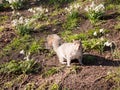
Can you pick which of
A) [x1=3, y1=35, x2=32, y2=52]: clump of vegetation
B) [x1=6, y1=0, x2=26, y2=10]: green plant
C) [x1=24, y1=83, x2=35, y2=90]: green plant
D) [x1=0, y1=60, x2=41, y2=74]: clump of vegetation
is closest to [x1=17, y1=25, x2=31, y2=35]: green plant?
[x1=3, y1=35, x2=32, y2=52]: clump of vegetation

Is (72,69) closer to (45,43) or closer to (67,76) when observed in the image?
(67,76)

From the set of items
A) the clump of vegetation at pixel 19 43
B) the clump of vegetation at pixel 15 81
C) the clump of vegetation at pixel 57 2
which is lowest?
the clump of vegetation at pixel 15 81

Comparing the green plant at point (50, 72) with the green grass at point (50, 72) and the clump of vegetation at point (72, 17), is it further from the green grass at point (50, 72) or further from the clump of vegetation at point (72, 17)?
the clump of vegetation at point (72, 17)

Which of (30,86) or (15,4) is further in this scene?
(15,4)

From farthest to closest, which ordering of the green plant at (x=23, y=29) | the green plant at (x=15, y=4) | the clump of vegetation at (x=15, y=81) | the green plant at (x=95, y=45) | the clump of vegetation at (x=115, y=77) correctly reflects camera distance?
1. the green plant at (x=15, y=4)
2. the green plant at (x=23, y=29)
3. the green plant at (x=95, y=45)
4. the clump of vegetation at (x=15, y=81)
5. the clump of vegetation at (x=115, y=77)

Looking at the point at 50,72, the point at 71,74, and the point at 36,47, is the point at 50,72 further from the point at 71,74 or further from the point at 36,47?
the point at 36,47

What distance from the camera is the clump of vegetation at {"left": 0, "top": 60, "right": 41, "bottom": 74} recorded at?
641 centimetres

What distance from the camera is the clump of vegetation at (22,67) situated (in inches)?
252

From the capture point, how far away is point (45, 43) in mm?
7082

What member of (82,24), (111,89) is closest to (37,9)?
(82,24)

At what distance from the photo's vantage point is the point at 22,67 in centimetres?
643

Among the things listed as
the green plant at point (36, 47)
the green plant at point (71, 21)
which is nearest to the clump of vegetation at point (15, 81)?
the green plant at point (36, 47)

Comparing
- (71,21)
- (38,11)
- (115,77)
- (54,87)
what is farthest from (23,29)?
(115,77)

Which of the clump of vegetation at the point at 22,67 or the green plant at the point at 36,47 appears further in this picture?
the green plant at the point at 36,47
